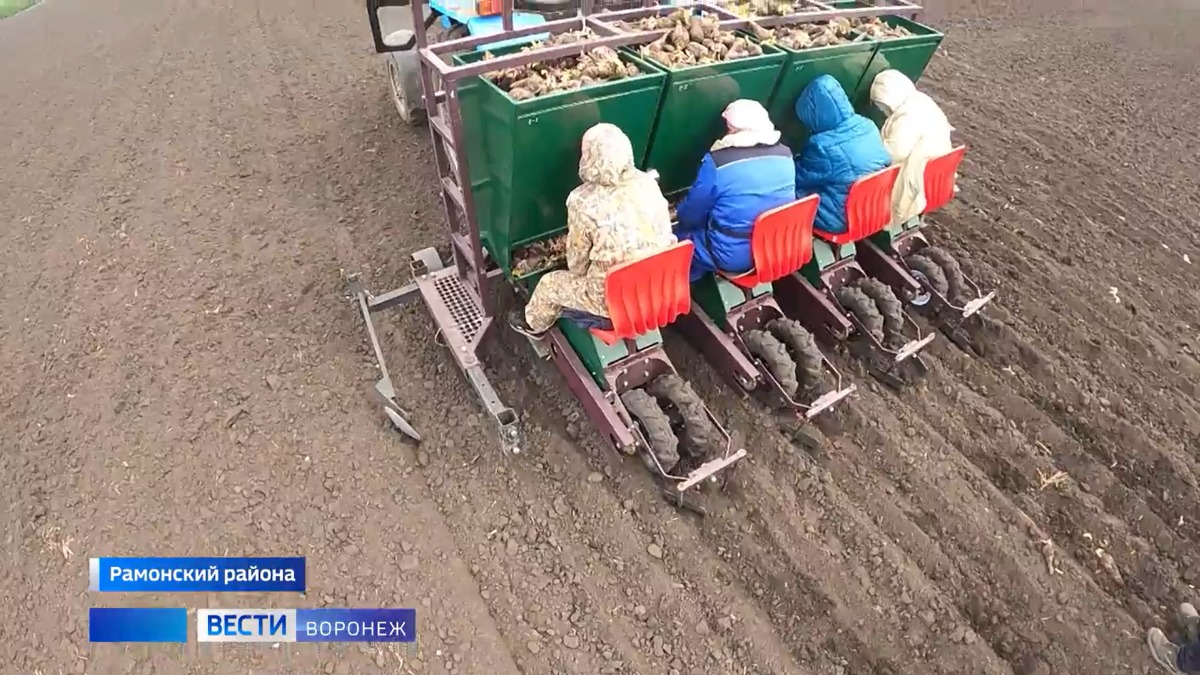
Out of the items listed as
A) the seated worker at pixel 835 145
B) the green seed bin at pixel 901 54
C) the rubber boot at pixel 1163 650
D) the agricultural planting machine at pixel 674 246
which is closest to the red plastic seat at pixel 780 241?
the agricultural planting machine at pixel 674 246

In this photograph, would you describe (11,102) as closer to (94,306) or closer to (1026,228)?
(94,306)

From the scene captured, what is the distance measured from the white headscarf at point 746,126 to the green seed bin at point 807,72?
47 centimetres

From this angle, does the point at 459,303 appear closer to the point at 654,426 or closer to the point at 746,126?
the point at 654,426

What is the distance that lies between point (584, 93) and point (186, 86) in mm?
6142

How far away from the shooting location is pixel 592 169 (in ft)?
10.7

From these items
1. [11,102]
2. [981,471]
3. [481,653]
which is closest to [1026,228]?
[981,471]

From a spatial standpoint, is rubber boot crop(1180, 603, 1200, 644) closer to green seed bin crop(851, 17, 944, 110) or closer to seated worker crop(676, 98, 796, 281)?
seated worker crop(676, 98, 796, 281)

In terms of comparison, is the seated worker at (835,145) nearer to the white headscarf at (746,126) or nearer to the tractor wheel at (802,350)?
the white headscarf at (746,126)

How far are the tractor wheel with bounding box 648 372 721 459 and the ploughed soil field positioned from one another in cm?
30

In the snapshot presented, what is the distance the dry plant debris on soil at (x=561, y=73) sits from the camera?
3.32 meters

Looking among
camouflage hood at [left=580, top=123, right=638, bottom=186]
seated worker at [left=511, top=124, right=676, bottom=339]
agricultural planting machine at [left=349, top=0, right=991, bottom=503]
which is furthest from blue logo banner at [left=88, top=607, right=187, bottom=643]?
camouflage hood at [left=580, top=123, right=638, bottom=186]

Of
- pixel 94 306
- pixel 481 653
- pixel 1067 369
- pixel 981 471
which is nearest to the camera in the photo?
pixel 481 653

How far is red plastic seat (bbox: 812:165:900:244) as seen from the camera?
4086mm

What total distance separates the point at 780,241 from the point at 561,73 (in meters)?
1.44
